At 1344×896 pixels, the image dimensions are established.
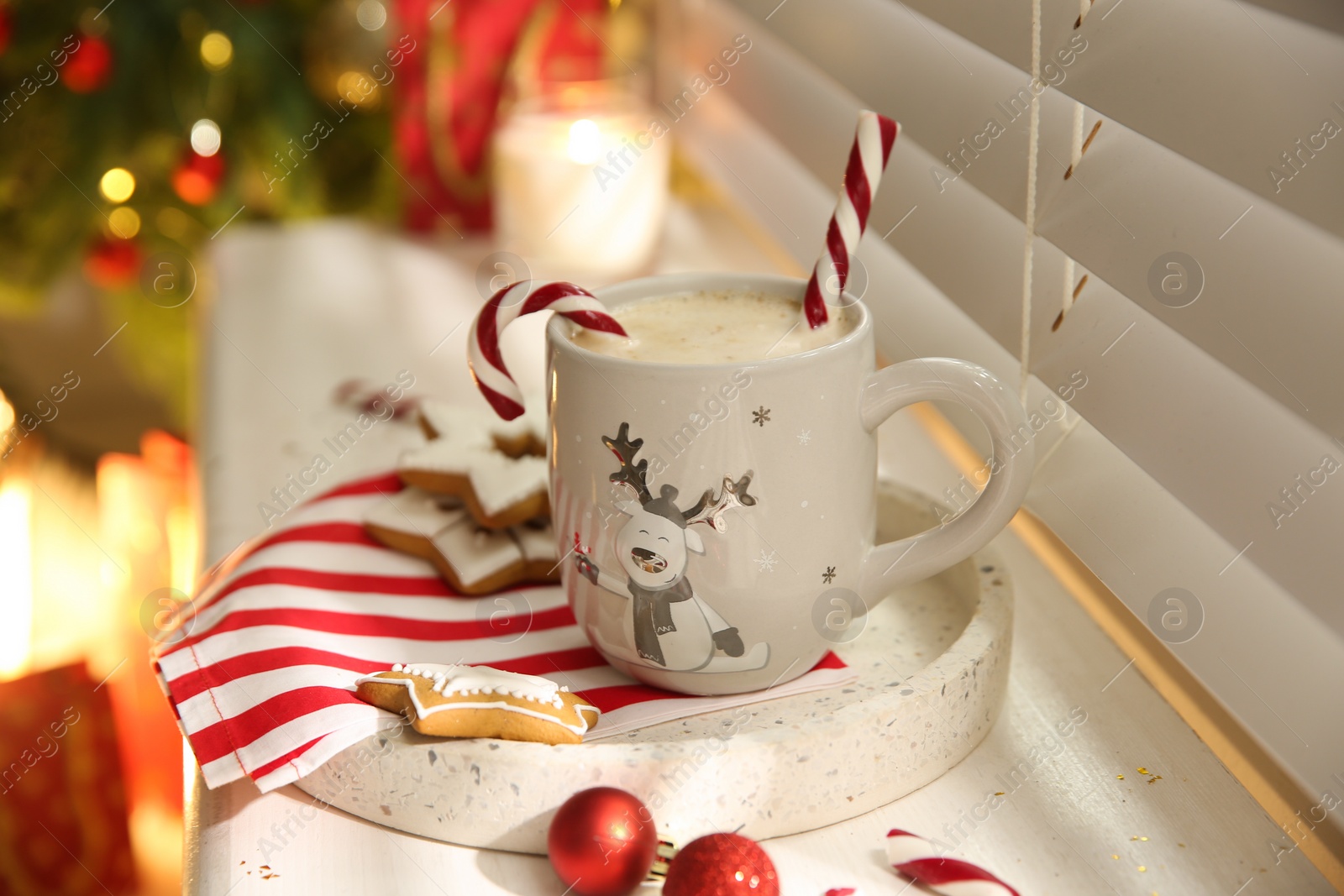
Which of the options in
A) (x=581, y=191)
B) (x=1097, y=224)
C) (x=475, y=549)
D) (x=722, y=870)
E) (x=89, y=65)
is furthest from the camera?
(x=89, y=65)

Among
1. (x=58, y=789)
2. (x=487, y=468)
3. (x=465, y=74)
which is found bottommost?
(x=487, y=468)

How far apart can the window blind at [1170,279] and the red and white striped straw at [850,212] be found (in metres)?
0.11

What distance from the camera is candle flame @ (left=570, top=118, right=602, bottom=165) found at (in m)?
1.32

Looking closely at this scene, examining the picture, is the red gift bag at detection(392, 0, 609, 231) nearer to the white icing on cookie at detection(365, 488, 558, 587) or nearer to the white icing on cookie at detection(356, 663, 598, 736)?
the white icing on cookie at detection(365, 488, 558, 587)

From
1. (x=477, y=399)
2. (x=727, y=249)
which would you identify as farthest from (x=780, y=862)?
(x=727, y=249)

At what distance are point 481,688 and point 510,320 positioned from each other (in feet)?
0.67

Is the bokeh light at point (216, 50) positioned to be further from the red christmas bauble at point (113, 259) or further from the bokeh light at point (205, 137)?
the red christmas bauble at point (113, 259)

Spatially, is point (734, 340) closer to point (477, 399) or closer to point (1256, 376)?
point (1256, 376)

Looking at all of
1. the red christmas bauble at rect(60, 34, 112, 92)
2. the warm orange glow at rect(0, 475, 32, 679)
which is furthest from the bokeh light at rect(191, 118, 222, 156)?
the warm orange glow at rect(0, 475, 32, 679)

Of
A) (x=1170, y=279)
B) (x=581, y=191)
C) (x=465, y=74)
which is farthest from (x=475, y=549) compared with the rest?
(x=465, y=74)

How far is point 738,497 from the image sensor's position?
56 centimetres

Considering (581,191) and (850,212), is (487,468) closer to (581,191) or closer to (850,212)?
(850,212)

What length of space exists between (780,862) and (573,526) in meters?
0.20

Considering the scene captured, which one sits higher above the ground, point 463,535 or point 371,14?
point 371,14
